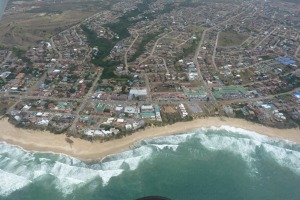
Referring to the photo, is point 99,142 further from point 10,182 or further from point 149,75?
point 149,75

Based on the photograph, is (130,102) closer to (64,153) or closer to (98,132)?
(98,132)

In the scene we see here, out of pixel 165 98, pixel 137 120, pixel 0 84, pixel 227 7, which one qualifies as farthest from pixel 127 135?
pixel 227 7

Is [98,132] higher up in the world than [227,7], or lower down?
higher up

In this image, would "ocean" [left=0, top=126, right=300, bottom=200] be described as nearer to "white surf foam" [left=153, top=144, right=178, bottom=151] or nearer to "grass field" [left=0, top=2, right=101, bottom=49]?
"white surf foam" [left=153, top=144, right=178, bottom=151]

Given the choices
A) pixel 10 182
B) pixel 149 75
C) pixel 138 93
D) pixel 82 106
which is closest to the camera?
pixel 10 182

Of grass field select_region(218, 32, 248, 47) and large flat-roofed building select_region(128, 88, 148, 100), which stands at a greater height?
large flat-roofed building select_region(128, 88, 148, 100)

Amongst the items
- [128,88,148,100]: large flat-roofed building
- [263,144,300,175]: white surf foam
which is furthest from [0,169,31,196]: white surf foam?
[263,144,300,175]: white surf foam

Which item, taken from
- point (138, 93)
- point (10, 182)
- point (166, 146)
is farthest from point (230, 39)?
point (10, 182)
